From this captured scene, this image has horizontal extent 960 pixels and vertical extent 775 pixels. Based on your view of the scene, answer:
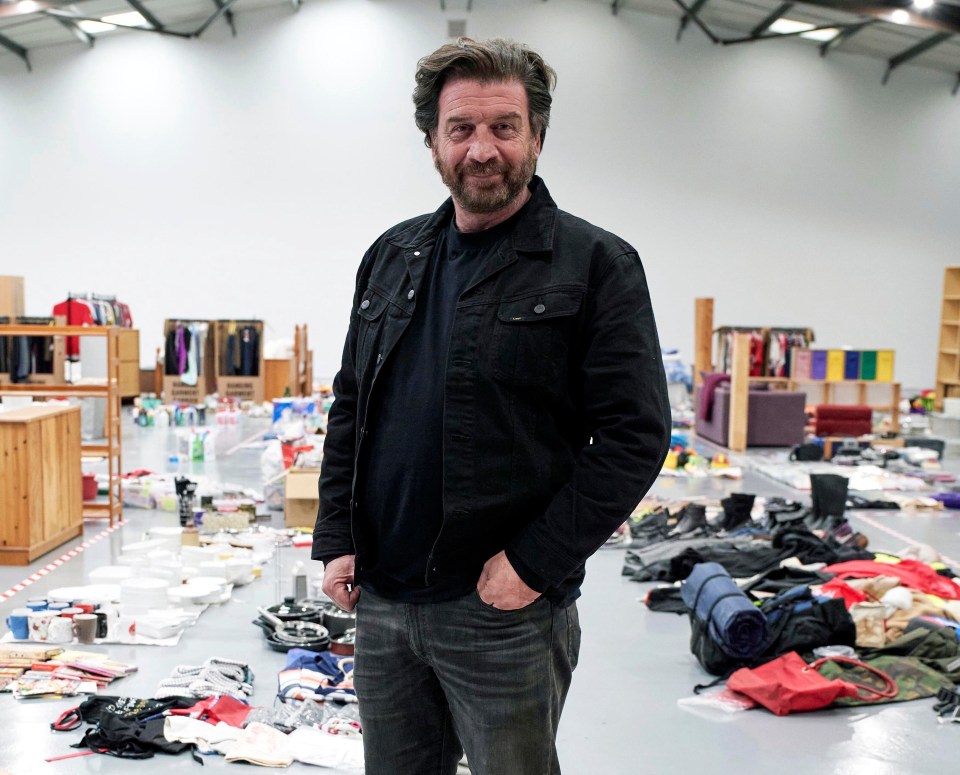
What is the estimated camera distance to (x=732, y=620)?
431 centimetres

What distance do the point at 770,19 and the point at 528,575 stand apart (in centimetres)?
1886

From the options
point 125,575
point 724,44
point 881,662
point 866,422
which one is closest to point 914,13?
point 866,422

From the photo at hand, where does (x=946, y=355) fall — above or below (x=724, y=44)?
below

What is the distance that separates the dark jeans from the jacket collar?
608 millimetres

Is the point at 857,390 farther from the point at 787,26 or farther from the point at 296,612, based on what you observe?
the point at 296,612

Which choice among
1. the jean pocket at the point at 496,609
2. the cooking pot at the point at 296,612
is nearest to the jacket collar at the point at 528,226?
the jean pocket at the point at 496,609

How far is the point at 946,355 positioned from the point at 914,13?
6.37 meters

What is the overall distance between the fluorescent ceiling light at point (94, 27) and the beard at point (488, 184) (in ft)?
61.8

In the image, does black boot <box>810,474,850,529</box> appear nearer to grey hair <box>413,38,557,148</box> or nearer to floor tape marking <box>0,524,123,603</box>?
floor tape marking <box>0,524,123,603</box>

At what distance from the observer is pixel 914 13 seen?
42.5ft

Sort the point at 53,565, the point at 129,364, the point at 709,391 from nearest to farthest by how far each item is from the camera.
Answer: the point at 53,565
the point at 709,391
the point at 129,364

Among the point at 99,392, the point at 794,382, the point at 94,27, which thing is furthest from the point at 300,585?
the point at 94,27

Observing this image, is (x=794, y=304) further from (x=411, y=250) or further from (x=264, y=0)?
(x=411, y=250)

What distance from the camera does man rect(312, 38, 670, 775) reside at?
1652 mm
